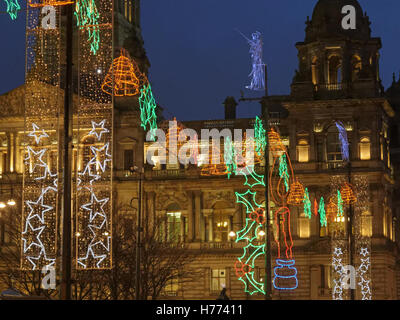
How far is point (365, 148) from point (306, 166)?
5.10 meters

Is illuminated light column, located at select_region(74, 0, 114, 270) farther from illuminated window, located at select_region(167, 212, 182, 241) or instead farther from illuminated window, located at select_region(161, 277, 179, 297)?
illuminated window, located at select_region(167, 212, 182, 241)

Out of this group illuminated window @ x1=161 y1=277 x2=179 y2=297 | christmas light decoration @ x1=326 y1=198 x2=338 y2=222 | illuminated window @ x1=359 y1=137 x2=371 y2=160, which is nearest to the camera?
christmas light decoration @ x1=326 y1=198 x2=338 y2=222

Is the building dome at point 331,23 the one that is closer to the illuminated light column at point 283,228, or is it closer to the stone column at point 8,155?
the illuminated light column at point 283,228

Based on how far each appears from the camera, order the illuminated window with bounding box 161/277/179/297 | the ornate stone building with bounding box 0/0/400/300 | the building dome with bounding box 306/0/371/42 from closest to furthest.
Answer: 1. the ornate stone building with bounding box 0/0/400/300
2. the building dome with bounding box 306/0/371/42
3. the illuminated window with bounding box 161/277/179/297

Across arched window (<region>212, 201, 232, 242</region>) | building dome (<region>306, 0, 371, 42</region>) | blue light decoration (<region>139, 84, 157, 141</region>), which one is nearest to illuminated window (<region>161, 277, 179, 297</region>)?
arched window (<region>212, 201, 232, 242</region>)

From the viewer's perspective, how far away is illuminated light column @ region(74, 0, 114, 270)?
24500 millimetres

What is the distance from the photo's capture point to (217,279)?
82000mm

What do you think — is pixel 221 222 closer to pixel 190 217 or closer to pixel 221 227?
pixel 221 227

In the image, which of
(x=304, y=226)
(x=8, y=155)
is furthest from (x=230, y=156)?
(x=8, y=155)

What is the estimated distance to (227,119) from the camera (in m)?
84.6

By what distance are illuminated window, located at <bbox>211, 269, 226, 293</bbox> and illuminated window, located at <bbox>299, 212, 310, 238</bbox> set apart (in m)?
7.41

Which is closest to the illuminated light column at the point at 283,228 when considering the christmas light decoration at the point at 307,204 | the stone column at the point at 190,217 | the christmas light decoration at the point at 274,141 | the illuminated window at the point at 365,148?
the christmas light decoration at the point at 307,204
